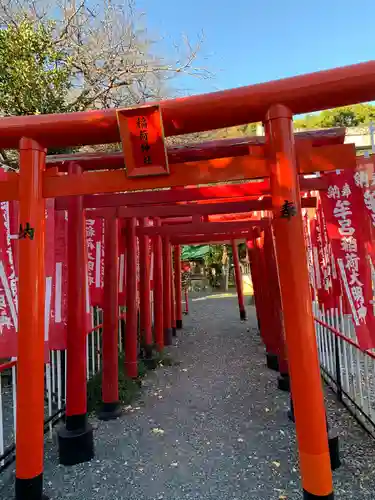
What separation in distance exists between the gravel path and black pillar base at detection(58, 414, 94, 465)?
3.2 inches

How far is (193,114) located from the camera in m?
2.76

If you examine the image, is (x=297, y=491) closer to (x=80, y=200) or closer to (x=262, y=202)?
(x=262, y=202)

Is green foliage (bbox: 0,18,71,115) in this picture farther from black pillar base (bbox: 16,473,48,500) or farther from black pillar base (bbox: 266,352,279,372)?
black pillar base (bbox: 16,473,48,500)

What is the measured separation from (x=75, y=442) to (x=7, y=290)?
5.31 feet

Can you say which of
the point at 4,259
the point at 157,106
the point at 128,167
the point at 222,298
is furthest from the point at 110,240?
the point at 222,298

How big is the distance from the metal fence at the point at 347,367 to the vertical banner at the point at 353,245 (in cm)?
80

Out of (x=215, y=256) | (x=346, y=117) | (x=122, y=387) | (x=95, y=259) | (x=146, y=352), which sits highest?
(x=346, y=117)

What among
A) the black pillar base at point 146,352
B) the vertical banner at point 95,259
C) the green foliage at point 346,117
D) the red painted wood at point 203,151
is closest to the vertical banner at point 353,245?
the red painted wood at point 203,151

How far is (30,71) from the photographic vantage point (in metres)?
7.12

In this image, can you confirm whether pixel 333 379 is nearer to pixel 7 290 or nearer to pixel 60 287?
pixel 60 287

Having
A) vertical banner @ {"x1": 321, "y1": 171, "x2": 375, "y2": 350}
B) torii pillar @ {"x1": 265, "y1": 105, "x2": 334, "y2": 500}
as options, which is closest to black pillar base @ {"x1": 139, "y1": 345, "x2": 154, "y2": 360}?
vertical banner @ {"x1": 321, "y1": 171, "x2": 375, "y2": 350}

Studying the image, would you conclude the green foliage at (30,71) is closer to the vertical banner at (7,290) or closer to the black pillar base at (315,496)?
the vertical banner at (7,290)

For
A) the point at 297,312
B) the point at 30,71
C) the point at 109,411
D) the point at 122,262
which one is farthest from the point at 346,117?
Result: the point at 297,312

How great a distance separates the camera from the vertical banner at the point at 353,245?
118 inches
